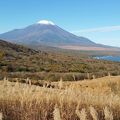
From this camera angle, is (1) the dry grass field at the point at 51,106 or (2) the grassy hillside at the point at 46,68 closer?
(1) the dry grass field at the point at 51,106

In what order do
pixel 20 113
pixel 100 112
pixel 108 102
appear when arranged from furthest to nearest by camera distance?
pixel 108 102
pixel 100 112
pixel 20 113

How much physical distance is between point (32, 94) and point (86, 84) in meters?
12.1

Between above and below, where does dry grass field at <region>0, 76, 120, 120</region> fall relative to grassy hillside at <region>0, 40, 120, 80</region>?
above

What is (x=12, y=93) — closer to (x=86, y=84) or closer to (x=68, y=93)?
(x=68, y=93)

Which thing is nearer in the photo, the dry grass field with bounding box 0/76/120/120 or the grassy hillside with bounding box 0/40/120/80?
the dry grass field with bounding box 0/76/120/120

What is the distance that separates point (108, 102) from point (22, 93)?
1.90 m

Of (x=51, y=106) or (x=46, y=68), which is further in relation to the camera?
(x=46, y=68)

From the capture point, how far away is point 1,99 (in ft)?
28.0

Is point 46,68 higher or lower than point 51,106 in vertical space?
lower

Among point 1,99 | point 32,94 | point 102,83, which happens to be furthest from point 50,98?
point 102,83

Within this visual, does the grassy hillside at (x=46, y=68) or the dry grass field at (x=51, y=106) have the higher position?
the dry grass field at (x=51, y=106)

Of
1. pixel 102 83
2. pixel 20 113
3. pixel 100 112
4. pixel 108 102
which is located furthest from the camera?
pixel 102 83

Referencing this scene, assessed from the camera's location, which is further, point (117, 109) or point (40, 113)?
point (117, 109)

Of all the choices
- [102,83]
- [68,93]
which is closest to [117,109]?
[68,93]
